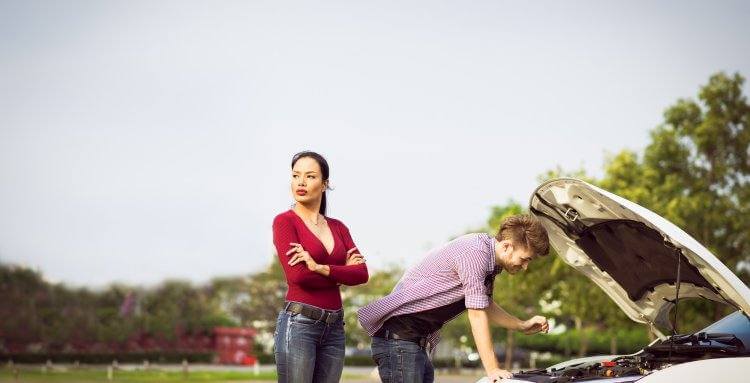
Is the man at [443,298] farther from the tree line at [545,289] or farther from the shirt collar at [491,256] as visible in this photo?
the tree line at [545,289]

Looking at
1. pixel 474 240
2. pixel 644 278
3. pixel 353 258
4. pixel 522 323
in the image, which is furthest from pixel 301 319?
pixel 644 278

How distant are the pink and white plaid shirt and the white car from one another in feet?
1.79

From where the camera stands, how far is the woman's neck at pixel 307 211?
502cm

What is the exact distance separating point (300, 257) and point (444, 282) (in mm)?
778

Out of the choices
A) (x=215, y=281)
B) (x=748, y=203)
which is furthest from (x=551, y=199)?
(x=215, y=281)

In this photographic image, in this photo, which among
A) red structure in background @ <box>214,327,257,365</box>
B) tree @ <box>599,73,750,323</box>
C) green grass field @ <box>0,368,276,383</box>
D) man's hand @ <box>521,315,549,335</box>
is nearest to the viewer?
man's hand @ <box>521,315,549,335</box>

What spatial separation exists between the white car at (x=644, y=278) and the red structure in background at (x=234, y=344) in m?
49.3

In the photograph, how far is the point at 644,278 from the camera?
626 centimetres

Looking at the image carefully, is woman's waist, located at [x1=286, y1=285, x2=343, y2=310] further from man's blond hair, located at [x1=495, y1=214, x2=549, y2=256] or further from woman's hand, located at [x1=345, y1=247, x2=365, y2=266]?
man's blond hair, located at [x1=495, y1=214, x2=549, y2=256]

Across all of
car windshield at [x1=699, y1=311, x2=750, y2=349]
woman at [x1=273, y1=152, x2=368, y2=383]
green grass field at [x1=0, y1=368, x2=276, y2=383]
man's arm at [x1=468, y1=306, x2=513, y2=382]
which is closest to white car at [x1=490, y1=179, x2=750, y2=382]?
car windshield at [x1=699, y1=311, x2=750, y2=349]

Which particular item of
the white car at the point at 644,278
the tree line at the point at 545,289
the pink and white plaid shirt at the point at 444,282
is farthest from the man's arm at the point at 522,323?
the tree line at the point at 545,289

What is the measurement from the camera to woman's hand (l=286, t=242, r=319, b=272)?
4723mm

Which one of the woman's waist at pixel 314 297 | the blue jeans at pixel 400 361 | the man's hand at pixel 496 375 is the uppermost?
the woman's waist at pixel 314 297

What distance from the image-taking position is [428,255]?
5133mm
